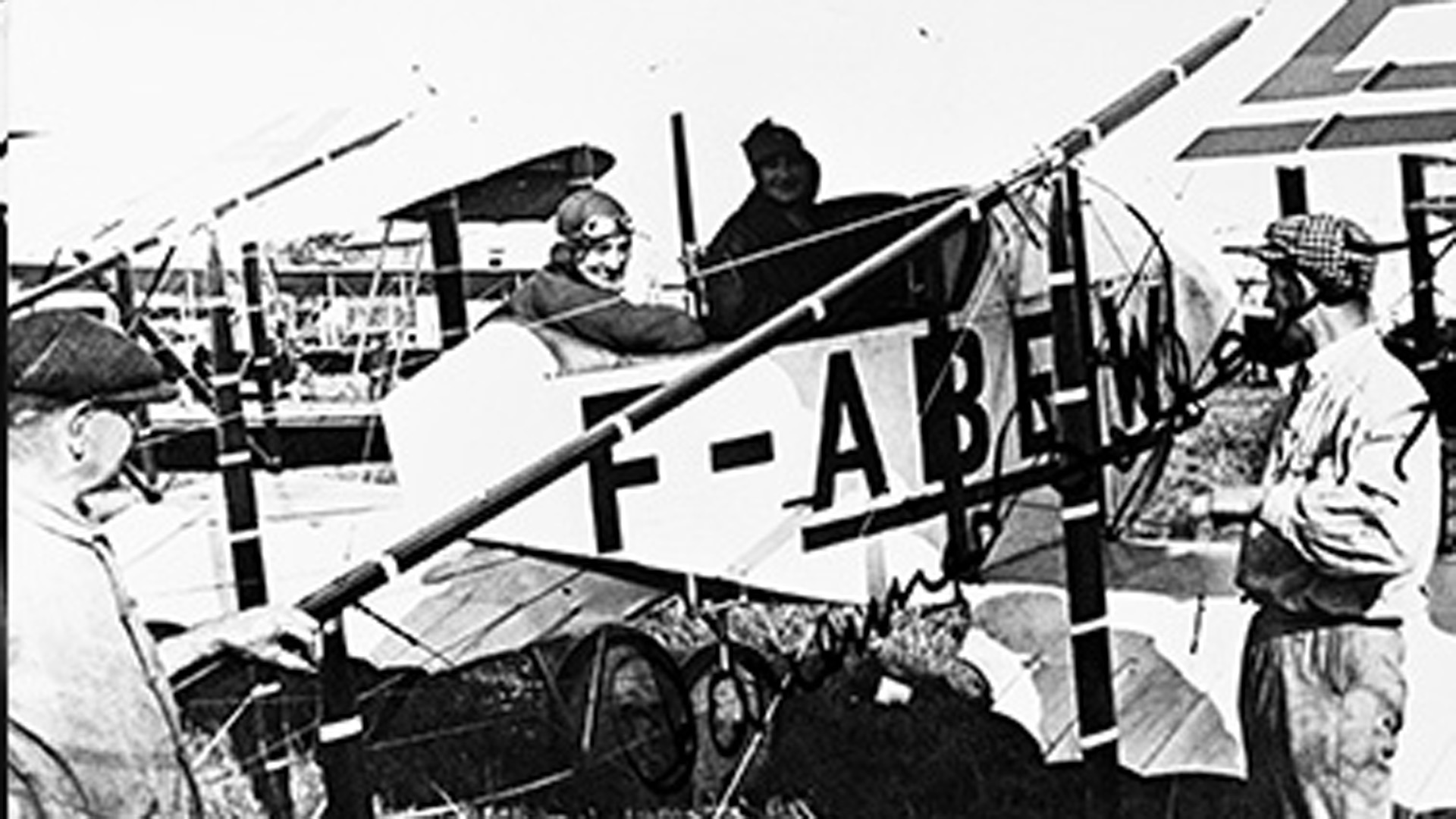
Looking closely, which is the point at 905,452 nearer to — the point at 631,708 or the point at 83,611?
the point at 631,708

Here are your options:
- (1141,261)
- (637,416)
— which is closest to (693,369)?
(637,416)

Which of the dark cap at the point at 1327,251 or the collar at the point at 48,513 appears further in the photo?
the collar at the point at 48,513

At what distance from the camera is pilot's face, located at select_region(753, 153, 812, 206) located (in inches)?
123

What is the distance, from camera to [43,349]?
3203 mm

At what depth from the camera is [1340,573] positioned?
307 cm

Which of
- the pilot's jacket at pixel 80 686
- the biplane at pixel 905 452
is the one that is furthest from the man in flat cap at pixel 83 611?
the biplane at pixel 905 452

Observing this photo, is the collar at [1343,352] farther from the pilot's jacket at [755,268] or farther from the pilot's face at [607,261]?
the pilot's face at [607,261]

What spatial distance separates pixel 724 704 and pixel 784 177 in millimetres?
642

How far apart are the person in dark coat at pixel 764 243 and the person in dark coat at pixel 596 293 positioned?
49 millimetres

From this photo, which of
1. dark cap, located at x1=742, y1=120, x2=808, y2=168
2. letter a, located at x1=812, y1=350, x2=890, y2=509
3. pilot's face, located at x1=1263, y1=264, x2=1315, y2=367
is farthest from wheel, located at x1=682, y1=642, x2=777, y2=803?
Result: pilot's face, located at x1=1263, y1=264, x2=1315, y2=367

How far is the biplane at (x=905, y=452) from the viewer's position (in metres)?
3.10

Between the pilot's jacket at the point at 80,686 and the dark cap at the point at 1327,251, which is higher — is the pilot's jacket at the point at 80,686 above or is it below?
below

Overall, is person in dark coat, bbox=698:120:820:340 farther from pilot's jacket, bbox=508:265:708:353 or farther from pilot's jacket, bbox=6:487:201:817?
pilot's jacket, bbox=6:487:201:817

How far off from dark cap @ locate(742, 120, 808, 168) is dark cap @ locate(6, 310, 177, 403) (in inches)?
30.1
